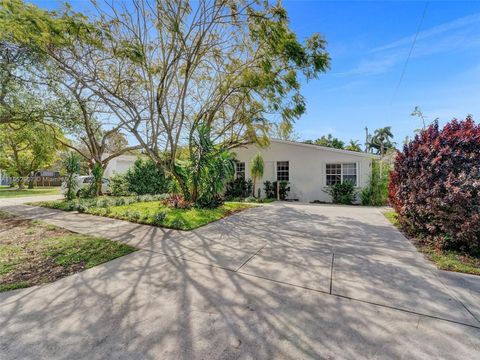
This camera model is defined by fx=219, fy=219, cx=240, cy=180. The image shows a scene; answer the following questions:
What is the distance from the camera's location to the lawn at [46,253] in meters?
3.11

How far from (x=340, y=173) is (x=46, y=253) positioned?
1258 cm

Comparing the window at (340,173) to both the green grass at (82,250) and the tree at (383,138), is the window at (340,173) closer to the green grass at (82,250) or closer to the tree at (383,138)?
the green grass at (82,250)

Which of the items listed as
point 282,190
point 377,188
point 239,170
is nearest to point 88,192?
point 239,170

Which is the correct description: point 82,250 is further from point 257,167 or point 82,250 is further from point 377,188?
point 377,188

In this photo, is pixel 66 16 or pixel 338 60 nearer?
pixel 66 16

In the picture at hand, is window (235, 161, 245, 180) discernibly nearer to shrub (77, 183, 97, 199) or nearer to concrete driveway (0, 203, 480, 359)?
shrub (77, 183, 97, 199)

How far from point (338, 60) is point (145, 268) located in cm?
960

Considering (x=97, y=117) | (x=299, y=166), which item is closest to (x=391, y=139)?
(x=299, y=166)

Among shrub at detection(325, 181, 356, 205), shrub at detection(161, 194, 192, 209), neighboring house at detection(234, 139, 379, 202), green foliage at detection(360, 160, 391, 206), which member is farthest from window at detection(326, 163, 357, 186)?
shrub at detection(161, 194, 192, 209)

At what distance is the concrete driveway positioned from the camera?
6.01 feet

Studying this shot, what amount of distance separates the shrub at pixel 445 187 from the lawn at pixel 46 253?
19.9 feet

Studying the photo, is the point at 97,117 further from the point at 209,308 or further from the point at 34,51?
the point at 209,308

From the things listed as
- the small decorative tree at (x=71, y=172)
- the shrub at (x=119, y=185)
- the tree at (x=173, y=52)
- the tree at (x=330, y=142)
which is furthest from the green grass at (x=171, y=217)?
the tree at (x=330, y=142)

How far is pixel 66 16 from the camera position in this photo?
241 inches
